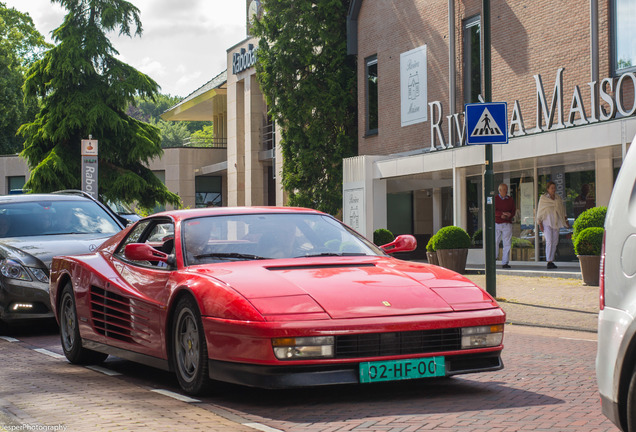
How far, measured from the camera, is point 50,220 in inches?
500

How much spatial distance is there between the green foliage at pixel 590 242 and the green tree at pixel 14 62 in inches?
1984

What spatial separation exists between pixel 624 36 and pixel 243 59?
27811mm

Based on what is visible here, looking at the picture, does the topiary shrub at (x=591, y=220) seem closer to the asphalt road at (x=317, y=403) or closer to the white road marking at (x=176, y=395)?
the asphalt road at (x=317, y=403)

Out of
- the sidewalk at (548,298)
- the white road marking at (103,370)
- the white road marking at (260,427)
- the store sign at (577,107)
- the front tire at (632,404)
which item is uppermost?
the store sign at (577,107)

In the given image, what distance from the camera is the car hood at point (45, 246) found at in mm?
11586

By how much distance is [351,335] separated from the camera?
605cm

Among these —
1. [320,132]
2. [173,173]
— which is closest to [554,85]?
[320,132]

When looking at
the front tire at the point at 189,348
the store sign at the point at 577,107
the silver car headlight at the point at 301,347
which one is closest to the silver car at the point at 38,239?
the front tire at the point at 189,348

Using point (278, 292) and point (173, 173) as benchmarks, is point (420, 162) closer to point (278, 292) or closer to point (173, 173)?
point (278, 292)

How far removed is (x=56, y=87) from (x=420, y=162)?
60.1 ft

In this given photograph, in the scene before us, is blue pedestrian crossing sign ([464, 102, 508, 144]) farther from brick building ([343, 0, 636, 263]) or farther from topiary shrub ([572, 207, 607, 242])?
brick building ([343, 0, 636, 263])

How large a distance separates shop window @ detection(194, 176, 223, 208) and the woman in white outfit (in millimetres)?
38377

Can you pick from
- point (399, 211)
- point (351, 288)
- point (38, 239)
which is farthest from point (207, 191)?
point (351, 288)

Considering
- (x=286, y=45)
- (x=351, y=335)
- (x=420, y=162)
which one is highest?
(x=286, y=45)
